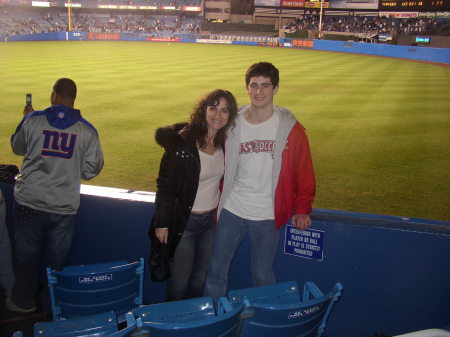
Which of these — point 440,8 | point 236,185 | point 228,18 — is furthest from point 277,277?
point 228,18

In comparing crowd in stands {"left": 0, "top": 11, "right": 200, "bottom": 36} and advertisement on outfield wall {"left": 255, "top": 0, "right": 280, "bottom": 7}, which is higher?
advertisement on outfield wall {"left": 255, "top": 0, "right": 280, "bottom": 7}

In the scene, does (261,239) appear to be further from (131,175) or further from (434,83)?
(434,83)

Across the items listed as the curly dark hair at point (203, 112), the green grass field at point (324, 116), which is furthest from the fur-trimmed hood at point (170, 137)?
the green grass field at point (324, 116)

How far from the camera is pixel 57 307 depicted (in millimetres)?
3275

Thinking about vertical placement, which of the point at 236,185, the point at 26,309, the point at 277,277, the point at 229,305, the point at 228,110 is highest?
the point at 228,110

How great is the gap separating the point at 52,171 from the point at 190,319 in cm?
179

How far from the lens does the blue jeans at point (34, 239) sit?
3.73 metres

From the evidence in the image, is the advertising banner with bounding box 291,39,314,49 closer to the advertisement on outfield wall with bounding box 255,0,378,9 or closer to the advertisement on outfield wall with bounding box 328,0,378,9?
the advertisement on outfield wall with bounding box 255,0,378,9

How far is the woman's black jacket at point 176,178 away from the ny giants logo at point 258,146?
15.6 inches

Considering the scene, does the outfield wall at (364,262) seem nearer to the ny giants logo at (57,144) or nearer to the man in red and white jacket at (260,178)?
the man in red and white jacket at (260,178)

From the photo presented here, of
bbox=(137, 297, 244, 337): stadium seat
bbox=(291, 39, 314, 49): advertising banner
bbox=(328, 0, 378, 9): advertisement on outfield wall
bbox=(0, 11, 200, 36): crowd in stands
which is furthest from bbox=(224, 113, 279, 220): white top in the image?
bbox=(328, 0, 378, 9): advertisement on outfield wall

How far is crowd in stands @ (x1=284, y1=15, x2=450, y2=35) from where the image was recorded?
52.2 meters

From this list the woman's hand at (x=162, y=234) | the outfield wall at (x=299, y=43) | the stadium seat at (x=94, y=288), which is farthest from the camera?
the outfield wall at (x=299, y=43)

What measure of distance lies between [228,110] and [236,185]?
0.60m
